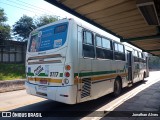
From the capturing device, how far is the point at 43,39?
7363 mm

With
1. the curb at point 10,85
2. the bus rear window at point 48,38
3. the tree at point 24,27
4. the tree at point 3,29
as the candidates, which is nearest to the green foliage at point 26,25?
the tree at point 24,27

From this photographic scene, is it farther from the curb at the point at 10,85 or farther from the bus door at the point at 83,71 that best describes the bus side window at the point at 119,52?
→ the curb at the point at 10,85

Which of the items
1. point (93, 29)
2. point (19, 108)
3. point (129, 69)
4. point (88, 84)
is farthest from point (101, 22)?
point (129, 69)

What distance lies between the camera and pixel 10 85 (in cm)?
1355

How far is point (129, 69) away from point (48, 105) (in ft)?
21.5

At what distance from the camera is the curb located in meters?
12.9

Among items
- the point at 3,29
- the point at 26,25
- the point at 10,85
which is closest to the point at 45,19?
the point at 26,25

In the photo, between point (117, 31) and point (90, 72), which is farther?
point (117, 31)

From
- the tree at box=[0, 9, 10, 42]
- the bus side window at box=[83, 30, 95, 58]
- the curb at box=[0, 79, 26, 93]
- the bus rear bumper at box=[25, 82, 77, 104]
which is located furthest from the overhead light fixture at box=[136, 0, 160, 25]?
the tree at box=[0, 9, 10, 42]

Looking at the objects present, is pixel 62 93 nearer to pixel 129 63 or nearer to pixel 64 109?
pixel 64 109

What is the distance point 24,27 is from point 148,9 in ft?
131

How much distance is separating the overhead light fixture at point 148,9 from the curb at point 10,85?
10.7 meters

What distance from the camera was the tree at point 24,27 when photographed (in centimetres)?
4181

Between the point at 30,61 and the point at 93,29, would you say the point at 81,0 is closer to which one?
the point at 93,29
